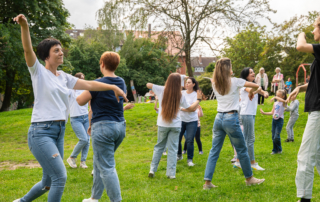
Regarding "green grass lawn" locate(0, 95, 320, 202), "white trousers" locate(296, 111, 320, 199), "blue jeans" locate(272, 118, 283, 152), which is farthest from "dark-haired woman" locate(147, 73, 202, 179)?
"blue jeans" locate(272, 118, 283, 152)

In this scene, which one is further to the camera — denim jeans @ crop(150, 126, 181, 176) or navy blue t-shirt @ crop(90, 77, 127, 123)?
denim jeans @ crop(150, 126, 181, 176)

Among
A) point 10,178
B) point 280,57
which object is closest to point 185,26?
point 10,178

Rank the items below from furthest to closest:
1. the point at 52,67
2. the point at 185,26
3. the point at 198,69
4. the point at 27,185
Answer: the point at 198,69
the point at 185,26
the point at 27,185
the point at 52,67

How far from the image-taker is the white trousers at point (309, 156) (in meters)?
3.26

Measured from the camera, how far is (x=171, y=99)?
5723 millimetres

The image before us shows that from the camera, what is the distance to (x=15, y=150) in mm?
10914

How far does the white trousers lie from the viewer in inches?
128

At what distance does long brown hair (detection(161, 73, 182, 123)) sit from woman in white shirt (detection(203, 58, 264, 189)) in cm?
111

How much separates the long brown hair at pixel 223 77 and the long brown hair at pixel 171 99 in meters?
1.14

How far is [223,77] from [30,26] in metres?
17.9

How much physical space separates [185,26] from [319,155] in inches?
459

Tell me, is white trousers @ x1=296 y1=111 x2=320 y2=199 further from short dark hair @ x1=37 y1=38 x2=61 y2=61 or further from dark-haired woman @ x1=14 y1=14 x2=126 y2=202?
short dark hair @ x1=37 y1=38 x2=61 y2=61

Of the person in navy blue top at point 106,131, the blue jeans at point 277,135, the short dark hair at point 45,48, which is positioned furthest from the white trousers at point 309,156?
the blue jeans at point 277,135

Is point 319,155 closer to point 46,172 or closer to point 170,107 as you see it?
point 170,107
